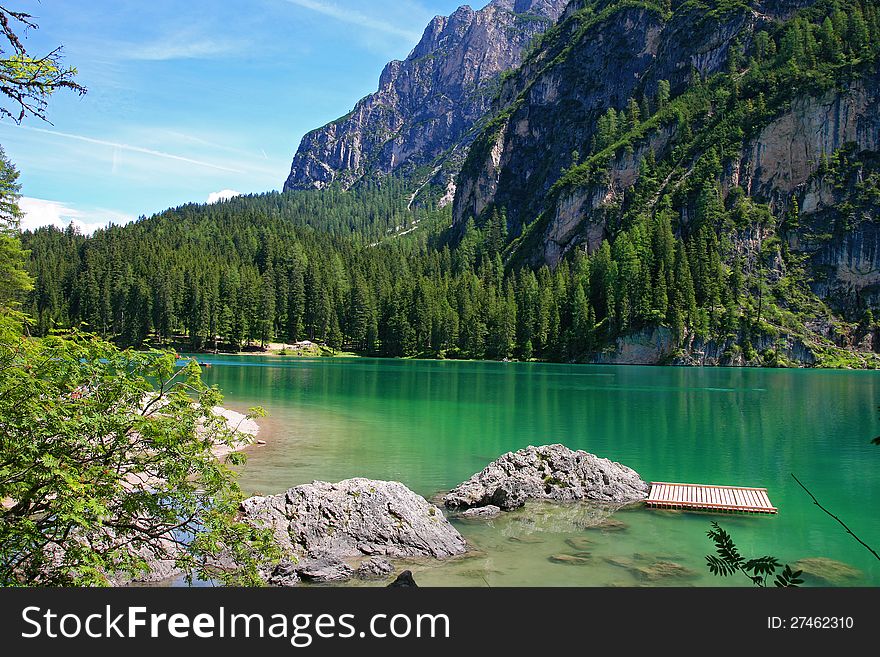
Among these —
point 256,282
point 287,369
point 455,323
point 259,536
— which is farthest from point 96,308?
point 259,536

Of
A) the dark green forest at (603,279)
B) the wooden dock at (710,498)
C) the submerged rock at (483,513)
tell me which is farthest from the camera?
the dark green forest at (603,279)

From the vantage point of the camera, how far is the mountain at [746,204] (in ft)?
389

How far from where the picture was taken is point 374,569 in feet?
51.0

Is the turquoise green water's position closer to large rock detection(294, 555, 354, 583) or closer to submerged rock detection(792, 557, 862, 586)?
submerged rock detection(792, 557, 862, 586)

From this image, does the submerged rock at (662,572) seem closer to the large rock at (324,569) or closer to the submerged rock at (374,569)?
the submerged rock at (374,569)

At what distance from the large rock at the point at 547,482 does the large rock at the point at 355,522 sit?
4179mm

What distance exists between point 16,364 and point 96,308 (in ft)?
487

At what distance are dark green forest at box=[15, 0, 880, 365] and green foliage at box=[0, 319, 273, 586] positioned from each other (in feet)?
383

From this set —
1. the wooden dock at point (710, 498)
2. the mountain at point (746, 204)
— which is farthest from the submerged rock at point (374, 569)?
the mountain at point (746, 204)

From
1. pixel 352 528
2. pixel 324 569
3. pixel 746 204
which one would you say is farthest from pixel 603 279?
pixel 324 569

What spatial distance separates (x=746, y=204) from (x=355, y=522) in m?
142

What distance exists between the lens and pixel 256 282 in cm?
14400

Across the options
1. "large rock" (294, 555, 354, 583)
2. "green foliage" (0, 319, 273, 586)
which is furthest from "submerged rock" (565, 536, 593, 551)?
"green foliage" (0, 319, 273, 586)
